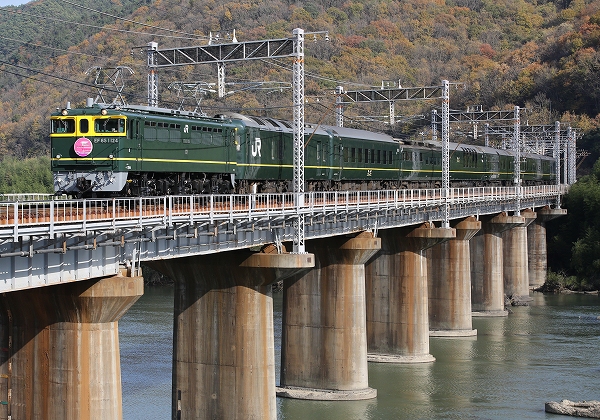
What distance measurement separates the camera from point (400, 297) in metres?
56.9

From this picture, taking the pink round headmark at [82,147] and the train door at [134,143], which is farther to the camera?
the train door at [134,143]

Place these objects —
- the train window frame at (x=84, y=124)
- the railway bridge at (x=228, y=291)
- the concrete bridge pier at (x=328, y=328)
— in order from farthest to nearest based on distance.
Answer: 1. the concrete bridge pier at (x=328, y=328)
2. the train window frame at (x=84, y=124)
3. the railway bridge at (x=228, y=291)

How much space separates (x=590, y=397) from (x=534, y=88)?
112524mm

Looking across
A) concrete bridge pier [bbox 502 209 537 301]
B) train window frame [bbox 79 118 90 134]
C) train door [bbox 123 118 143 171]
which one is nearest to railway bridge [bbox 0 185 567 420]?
train door [bbox 123 118 143 171]

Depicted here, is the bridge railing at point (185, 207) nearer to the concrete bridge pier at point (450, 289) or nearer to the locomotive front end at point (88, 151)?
the locomotive front end at point (88, 151)

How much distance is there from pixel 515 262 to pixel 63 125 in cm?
6096

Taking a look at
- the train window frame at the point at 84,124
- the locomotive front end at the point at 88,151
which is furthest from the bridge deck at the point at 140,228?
the train window frame at the point at 84,124

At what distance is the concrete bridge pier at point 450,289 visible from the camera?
220 feet

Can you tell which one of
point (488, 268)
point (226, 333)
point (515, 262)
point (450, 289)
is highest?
point (515, 262)

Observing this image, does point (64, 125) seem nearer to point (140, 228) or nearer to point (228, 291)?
point (228, 291)

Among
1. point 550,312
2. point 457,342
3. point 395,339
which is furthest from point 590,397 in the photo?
point 550,312

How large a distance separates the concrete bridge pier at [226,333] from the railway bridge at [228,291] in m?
0.05

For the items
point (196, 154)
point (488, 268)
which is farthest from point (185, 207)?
point (488, 268)

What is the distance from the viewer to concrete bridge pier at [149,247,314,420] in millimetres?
38250
